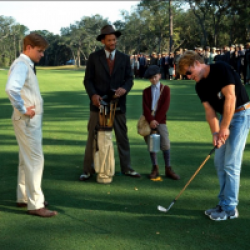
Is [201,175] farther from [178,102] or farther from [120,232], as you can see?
[178,102]

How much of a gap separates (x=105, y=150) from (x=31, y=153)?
1.60 metres

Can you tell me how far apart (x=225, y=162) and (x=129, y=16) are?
92265 mm

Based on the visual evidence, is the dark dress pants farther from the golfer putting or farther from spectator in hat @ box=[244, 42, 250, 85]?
spectator in hat @ box=[244, 42, 250, 85]

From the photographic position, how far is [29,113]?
4461 mm

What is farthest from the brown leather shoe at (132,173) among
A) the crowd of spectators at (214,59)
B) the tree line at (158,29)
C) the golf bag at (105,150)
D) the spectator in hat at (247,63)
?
the tree line at (158,29)

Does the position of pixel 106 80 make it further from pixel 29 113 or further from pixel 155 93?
pixel 29 113

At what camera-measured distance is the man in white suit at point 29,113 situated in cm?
436

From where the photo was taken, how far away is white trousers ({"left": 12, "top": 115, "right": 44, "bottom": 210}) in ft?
15.0

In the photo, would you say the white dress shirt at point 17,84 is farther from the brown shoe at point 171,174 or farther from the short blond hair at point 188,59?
the brown shoe at point 171,174

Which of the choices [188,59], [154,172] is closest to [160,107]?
[154,172]

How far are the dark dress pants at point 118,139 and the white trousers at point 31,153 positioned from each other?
62.4 inches

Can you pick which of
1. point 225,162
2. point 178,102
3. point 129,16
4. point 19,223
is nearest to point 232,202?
point 225,162

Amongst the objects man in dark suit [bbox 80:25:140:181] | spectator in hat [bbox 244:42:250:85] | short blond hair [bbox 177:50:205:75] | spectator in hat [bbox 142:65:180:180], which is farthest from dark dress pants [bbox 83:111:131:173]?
spectator in hat [bbox 244:42:250:85]

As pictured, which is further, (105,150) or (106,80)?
(106,80)
